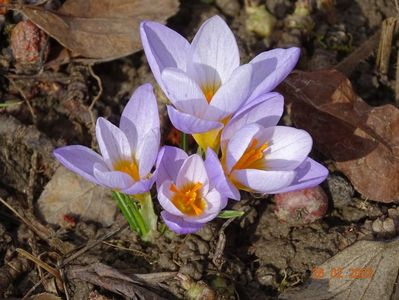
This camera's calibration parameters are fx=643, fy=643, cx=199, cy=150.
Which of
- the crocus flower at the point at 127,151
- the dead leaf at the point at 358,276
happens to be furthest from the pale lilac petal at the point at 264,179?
the dead leaf at the point at 358,276

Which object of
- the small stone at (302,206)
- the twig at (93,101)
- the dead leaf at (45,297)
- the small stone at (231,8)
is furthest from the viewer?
the small stone at (231,8)

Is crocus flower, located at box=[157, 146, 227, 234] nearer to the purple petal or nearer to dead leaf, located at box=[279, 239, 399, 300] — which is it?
the purple petal

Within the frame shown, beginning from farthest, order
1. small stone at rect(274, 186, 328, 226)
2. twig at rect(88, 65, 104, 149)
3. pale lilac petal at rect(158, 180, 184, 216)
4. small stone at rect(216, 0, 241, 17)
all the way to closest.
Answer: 1. small stone at rect(216, 0, 241, 17)
2. twig at rect(88, 65, 104, 149)
3. small stone at rect(274, 186, 328, 226)
4. pale lilac petal at rect(158, 180, 184, 216)

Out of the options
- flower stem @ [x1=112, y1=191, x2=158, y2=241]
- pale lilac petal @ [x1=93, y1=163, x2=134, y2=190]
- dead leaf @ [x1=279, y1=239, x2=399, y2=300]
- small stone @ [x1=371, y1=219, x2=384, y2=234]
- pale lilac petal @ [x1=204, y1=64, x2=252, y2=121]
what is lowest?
dead leaf @ [x1=279, y1=239, x2=399, y2=300]

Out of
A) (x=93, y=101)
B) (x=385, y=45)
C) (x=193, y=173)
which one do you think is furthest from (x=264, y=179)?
(x=385, y=45)

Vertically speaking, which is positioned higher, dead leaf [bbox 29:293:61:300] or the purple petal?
the purple petal

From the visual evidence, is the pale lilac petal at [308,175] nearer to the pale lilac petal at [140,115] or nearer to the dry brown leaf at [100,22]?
the pale lilac petal at [140,115]

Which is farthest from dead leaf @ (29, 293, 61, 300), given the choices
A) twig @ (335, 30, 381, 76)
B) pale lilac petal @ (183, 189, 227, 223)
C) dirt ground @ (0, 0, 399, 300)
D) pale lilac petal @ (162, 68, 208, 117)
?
twig @ (335, 30, 381, 76)

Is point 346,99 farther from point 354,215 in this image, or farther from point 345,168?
point 354,215
